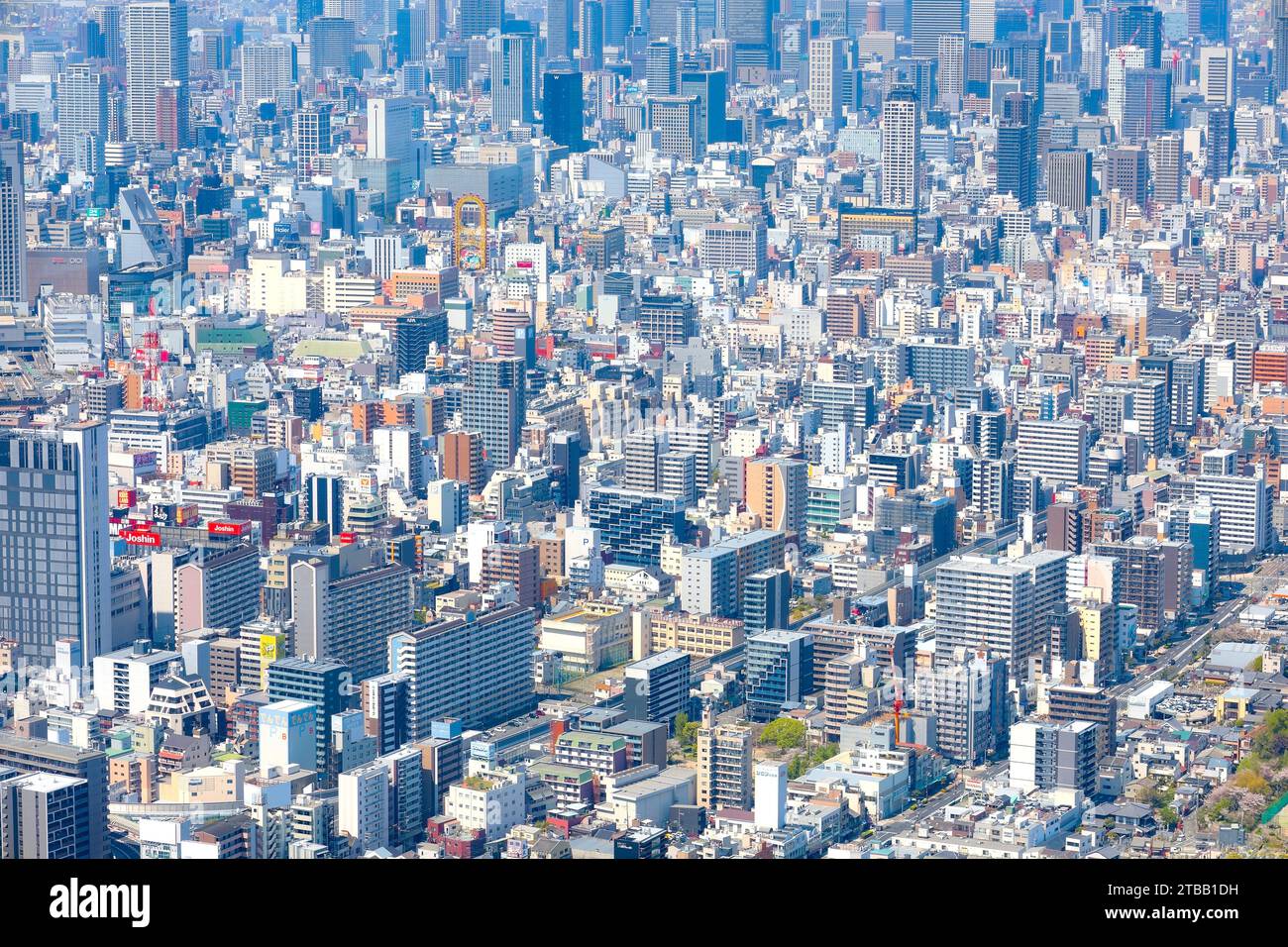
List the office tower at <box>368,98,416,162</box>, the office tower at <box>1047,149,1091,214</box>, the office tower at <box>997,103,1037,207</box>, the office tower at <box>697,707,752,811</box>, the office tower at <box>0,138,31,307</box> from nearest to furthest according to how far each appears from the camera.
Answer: the office tower at <box>697,707,752,811</box>, the office tower at <box>0,138,31,307</box>, the office tower at <box>1047,149,1091,214</box>, the office tower at <box>997,103,1037,207</box>, the office tower at <box>368,98,416,162</box>

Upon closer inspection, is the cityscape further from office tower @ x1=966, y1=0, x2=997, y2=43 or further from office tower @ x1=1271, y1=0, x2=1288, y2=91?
office tower @ x1=966, y1=0, x2=997, y2=43

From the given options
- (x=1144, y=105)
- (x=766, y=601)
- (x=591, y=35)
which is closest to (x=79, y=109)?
(x=591, y=35)

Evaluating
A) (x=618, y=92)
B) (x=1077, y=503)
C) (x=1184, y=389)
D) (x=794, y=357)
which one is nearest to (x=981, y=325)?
(x=794, y=357)

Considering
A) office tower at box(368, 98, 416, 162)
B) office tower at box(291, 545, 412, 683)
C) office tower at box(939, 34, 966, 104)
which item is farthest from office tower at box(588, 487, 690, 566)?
office tower at box(939, 34, 966, 104)

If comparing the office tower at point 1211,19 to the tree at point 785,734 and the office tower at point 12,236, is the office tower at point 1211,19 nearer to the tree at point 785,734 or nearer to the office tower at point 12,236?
the office tower at point 12,236
